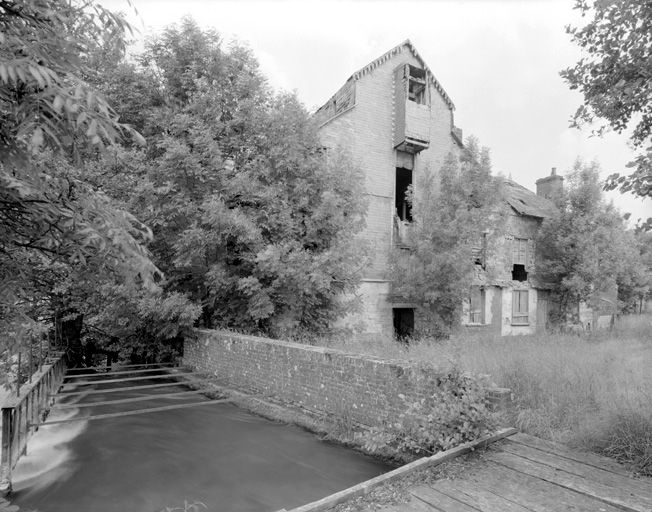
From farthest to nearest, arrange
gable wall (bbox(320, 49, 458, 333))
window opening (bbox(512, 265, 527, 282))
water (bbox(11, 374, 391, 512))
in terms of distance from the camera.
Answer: window opening (bbox(512, 265, 527, 282)) → gable wall (bbox(320, 49, 458, 333)) → water (bbox(11, 374, 391, 512))

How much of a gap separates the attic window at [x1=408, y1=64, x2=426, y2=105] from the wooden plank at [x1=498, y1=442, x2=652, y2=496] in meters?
17.8

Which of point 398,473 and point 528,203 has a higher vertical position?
point 528,203

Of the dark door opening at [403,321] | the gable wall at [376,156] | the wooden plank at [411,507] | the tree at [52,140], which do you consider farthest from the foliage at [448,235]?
the tree at [52,140]

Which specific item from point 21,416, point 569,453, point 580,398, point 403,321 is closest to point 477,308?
point 403,321

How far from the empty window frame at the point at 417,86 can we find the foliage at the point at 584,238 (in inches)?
413

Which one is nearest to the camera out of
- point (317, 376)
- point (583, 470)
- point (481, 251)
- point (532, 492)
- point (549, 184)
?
point (532, 492)

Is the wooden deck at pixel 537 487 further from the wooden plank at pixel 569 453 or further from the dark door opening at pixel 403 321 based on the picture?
the dark door opening at pixel 403 321

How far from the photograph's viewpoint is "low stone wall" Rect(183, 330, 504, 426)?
24.2ft

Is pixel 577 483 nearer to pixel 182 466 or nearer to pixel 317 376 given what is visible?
pixel 317 376

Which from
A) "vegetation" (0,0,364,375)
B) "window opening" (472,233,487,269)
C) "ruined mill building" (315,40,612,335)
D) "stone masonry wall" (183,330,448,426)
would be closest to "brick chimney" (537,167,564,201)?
"ruined mill building" (315,40,612,335)

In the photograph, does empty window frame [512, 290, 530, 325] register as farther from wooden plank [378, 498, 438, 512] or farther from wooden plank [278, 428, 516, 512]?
wooden plank [378, 498, 438, 512]

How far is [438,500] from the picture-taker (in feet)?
13.8

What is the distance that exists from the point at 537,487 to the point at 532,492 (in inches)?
5.8

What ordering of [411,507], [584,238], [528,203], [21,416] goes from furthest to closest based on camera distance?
[528,203] < [584,238] < [21,416] < [411,507]
